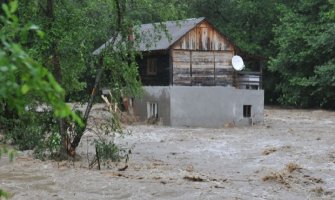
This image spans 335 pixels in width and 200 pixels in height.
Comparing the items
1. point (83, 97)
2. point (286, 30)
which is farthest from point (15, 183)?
point (286, 30)

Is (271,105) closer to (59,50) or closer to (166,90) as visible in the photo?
(166,90)

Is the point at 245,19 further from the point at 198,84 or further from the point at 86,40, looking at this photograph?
the point at 86,40

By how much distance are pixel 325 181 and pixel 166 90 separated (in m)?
14.8

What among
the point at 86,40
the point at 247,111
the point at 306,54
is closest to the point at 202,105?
the point at 247,111

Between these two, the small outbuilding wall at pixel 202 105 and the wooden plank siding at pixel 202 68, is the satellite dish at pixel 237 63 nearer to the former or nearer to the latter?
the wooden plank siding at pixel 202 68

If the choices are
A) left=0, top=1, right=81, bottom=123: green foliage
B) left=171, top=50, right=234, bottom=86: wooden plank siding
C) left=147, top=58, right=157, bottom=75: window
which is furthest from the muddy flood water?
left=147, top=58, right=157, bottom=75: window

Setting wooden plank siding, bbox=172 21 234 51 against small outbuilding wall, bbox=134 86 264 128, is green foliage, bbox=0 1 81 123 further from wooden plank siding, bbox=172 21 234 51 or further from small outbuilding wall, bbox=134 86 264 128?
wooden plank siding, bbox=172 21 234 51

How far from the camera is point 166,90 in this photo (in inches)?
1006

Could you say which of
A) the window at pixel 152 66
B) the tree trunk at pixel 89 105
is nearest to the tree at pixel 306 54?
the window at pixel 152 66

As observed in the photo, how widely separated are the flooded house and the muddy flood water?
4258 millimetres

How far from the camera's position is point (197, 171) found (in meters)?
12.7

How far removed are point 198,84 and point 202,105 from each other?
5.55 ft

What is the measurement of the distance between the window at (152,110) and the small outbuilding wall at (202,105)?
1.44 feet

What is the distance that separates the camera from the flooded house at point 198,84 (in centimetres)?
2541
